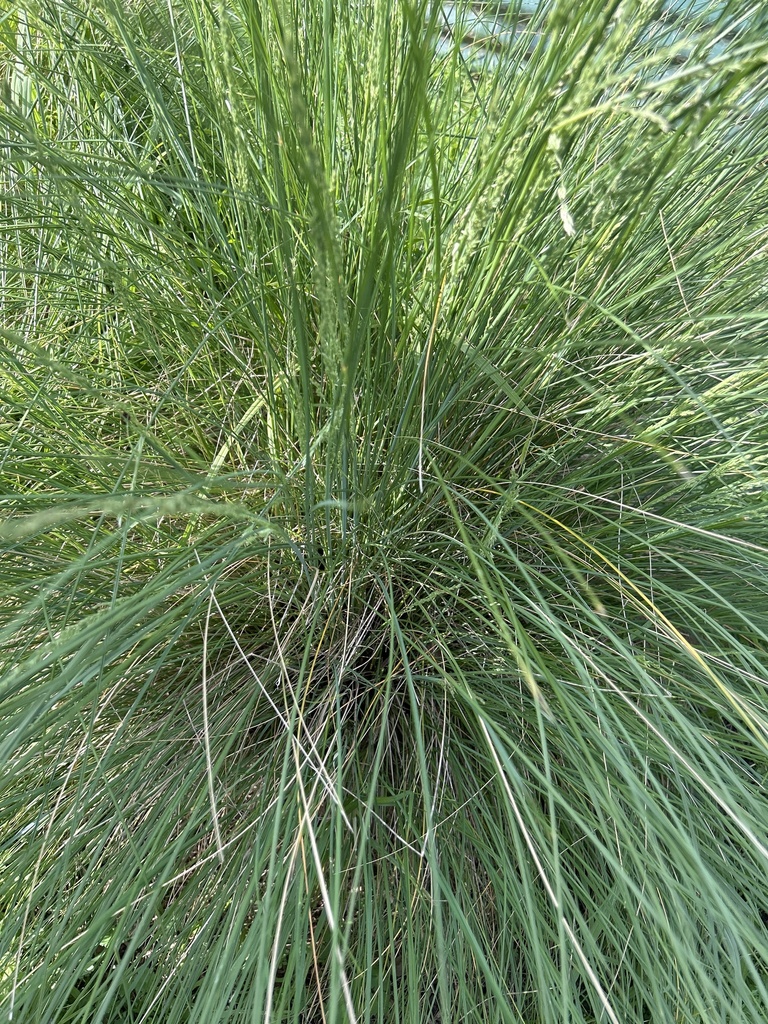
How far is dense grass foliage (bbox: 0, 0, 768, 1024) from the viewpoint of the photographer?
0.70 meters

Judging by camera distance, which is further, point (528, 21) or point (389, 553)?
point (528, 21)

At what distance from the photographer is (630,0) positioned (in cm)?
50

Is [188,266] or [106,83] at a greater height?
[106,83]

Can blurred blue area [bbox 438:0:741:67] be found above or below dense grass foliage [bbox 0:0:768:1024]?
above

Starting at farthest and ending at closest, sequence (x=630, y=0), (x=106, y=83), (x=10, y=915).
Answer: (x=106, y=83)
(x=10, y=915)
(x=630, y=0)

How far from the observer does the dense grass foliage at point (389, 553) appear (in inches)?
27.4

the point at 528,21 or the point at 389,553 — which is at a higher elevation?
the point at 528,21

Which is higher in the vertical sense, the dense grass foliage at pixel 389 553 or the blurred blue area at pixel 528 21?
the blurred blue area at pixel 528 21

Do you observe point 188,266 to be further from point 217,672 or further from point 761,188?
point 761,188

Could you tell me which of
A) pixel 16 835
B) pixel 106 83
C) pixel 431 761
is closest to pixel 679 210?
pixel 431 761

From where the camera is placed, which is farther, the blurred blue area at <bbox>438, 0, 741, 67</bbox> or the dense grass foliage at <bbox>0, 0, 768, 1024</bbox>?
the blurred blue area at <bbox>438, 0, 741, 67</bbox>

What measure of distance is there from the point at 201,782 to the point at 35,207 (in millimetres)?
695

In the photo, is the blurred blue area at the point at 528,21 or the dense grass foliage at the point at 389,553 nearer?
the dense grass foliage at the point at 389,553

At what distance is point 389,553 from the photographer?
2.74 feet
